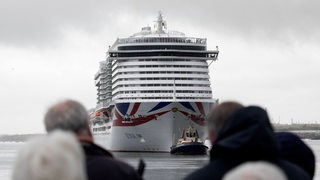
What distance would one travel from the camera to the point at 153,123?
5928 centimetres

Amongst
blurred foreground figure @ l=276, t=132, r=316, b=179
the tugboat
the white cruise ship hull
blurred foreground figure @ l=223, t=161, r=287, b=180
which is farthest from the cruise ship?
blurred foreground figure @ l=223, t=161, r=287, b=180

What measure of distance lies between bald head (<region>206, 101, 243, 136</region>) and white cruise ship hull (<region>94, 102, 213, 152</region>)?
2134 inches

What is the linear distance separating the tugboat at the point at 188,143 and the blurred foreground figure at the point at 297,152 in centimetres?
5308

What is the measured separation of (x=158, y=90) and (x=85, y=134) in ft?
183

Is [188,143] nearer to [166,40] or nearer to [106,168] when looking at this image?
[166,40]

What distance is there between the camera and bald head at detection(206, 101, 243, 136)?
194 inches

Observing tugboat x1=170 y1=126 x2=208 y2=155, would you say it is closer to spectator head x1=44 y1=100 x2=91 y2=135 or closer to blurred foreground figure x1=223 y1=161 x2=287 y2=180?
spectator head x1=44 y1=100 x2=91 y2=135

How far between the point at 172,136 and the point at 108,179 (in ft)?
183

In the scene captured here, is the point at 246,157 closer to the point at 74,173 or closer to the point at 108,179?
the point at 108,179

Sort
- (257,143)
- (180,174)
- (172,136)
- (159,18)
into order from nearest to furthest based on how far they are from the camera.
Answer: (257,143)
(180,174)
(172,136)
(159,18)

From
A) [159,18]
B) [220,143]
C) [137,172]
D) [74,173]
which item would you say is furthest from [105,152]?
[159,18]

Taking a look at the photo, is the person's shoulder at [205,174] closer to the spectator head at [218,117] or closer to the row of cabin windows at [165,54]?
the spectator head at [218,117]

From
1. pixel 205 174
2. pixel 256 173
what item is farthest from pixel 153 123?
pixel 256 173

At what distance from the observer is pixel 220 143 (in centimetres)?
459
